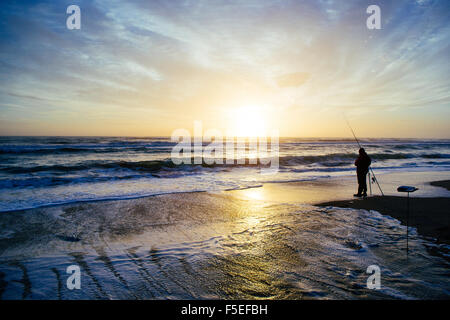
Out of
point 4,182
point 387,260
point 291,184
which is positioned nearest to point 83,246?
point 387,260

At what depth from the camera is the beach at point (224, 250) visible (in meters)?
3.24

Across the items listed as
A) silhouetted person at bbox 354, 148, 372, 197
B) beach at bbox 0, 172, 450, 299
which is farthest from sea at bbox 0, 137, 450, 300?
silhouetted person at bbox 354, 148, 372, 197

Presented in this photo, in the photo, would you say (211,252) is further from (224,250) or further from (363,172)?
(363,172)

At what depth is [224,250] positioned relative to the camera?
447 cm

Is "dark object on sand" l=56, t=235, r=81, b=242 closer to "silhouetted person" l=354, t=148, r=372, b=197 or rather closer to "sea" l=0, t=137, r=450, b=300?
"sea" l=0, t=137, r=450, b=300

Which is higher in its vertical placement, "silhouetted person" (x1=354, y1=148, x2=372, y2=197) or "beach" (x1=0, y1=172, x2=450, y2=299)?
"silhouetted person" (x1=354, y1=148, x2=372, y2=197)

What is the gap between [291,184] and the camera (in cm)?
1184

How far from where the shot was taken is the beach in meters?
3.24

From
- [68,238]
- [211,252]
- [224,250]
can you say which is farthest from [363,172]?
[68,238]

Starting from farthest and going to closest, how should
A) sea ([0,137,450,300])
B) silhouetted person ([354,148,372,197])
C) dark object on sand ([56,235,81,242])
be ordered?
1. silhouetted person ([354,148,372,197])
2. dark object on sand ([56,235,81,242])
3. sea ([0,137,450,300])

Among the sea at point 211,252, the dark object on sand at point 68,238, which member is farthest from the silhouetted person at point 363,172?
the dark object on sand at point 68,238

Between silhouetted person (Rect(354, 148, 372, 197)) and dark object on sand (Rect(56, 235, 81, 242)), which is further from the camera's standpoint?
silhouetted person (Rect(354, 148, 372, 197))
